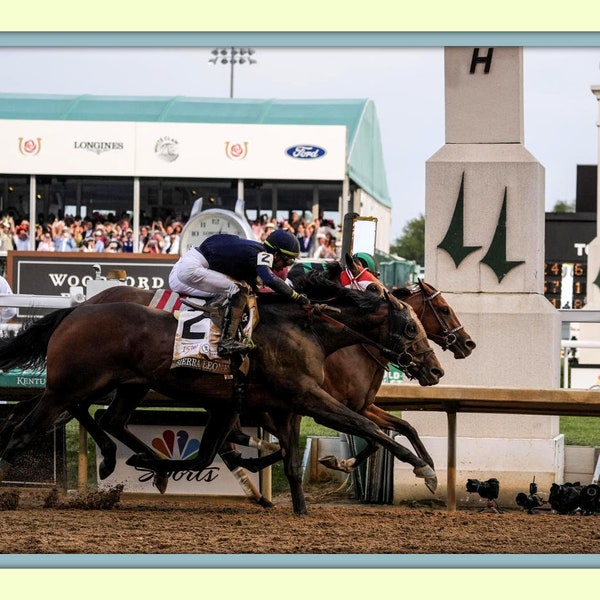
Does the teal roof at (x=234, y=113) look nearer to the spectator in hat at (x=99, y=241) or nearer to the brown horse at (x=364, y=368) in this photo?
the brown horse at (x=364, y=368)

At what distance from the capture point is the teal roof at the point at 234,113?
939cm

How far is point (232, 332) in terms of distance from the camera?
26.8 ft

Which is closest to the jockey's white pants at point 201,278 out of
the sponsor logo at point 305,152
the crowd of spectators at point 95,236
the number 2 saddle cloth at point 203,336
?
the number 2 saddle cloth at point 203,336

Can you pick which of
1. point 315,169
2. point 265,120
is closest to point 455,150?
point 265,120

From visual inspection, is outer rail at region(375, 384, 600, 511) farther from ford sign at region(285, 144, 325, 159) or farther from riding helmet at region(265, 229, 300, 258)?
ford sign at region(285, 144, 325, 159)

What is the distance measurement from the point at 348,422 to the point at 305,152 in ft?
23.9

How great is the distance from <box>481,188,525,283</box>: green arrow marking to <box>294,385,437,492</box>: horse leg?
2681 mm

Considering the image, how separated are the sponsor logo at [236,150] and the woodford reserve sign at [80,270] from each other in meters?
1.31

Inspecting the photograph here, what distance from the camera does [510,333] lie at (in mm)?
10531

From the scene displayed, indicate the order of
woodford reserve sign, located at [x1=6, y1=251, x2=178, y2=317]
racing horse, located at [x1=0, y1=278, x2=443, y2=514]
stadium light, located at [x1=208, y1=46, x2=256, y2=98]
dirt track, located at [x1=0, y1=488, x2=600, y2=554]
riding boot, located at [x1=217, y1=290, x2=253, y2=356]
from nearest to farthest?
dirt track, located at [x1=0, y1=488, x2=600, y2=554]
stadium light, located at [x1=208, y1=46, x2=256, y2=98]
riding boot, located at [x1=217, y1=290, x2=253, y2=356]
racing horse, located at [x1=0, y1=278, x2=443, y2=514]
woodford reserve sign, located at [x1=6, y1=251, x2=178, y2=317]

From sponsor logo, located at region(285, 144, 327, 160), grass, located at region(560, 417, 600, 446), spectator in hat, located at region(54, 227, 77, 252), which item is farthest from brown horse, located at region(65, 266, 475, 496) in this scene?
spectator in hat, located at region(54, 227, 77, 252)

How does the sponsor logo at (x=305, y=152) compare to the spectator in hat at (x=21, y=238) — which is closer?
the spectator in hat at (x=21, y=238)

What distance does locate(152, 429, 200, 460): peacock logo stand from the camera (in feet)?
32.5

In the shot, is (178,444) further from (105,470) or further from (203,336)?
(203,336)
